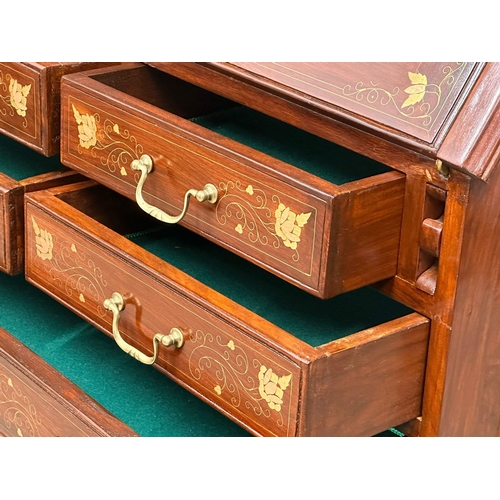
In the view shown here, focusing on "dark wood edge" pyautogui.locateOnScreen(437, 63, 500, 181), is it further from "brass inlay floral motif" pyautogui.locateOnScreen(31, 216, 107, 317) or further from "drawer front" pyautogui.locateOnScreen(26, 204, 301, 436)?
"brass inlay floral motif" pyautogui.locateOnScreen(31, 216, 107, 317)

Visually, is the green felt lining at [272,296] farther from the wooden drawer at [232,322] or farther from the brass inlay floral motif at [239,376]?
the brass inlay floral motif at [239,376]

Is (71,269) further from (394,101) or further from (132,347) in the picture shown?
(394,101)

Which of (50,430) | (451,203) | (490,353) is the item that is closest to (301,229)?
(451,203)

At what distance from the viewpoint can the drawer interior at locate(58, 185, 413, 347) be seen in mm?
1301

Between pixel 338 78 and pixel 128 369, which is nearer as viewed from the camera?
pixel 338 78

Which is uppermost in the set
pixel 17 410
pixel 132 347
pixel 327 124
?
pixel 327 124

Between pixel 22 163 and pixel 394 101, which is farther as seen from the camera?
pixel 22 163

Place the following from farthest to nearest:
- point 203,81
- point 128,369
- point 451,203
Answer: point 128,369 < point 203,81 < point 451,203

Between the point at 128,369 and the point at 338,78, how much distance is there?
1.66 feet

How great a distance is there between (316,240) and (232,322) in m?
0.13

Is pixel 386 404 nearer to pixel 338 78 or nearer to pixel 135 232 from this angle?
pixel 338 78

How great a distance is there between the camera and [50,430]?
132cm

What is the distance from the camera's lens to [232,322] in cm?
111

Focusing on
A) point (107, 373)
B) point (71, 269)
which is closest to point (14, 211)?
point (71, 269)
